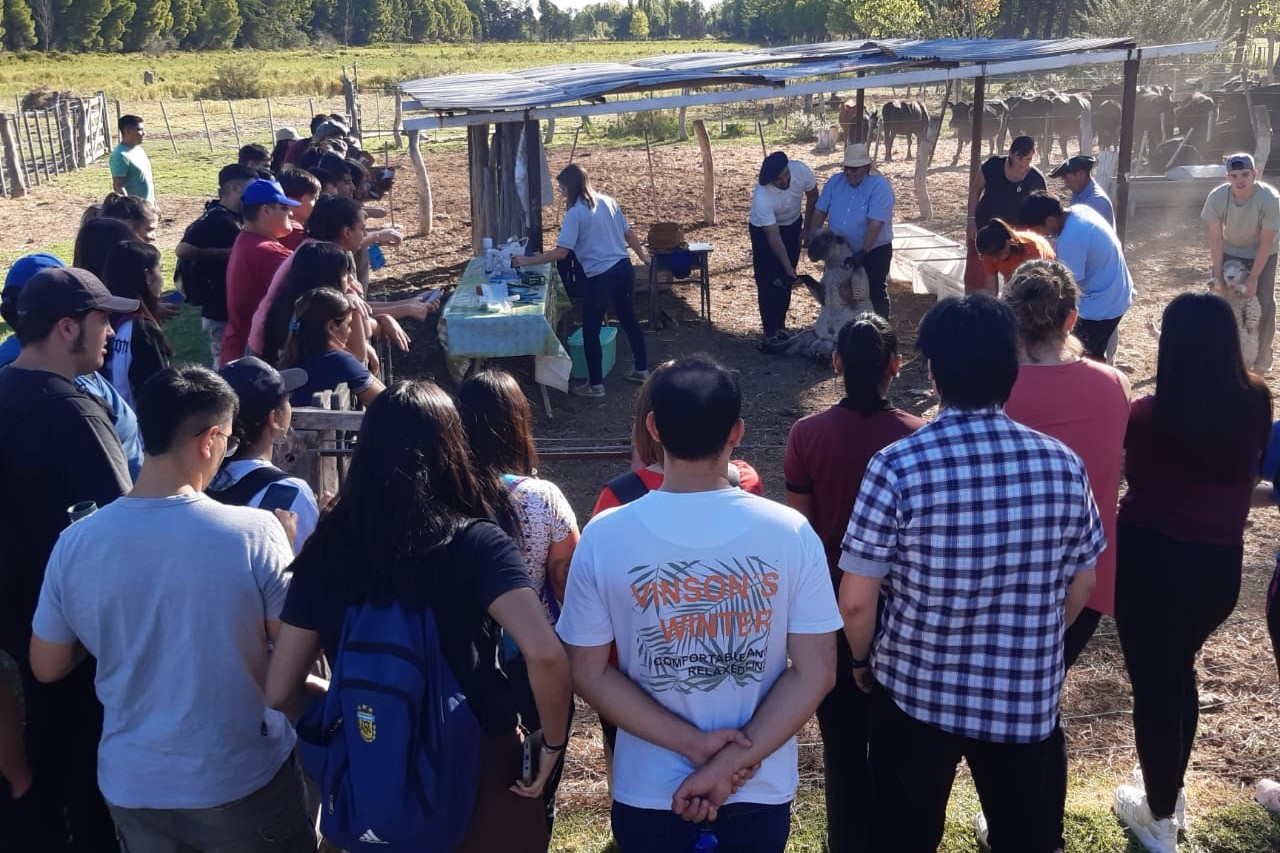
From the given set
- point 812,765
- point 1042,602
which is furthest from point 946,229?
point 1042,602

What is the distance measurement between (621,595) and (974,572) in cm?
86

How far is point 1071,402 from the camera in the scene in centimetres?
321

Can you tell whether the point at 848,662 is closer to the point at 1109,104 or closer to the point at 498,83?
the point at 498,83

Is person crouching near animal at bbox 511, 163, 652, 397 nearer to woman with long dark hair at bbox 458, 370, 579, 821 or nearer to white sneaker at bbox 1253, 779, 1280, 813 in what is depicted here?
white sneaker at bbox 1253, 779, 1280, 813

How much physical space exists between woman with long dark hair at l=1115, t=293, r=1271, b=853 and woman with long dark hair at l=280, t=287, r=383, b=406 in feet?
8.38

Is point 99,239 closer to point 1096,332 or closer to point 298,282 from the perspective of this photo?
point 298,282

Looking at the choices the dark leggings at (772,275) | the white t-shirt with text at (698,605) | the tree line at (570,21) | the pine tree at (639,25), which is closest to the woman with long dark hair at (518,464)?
the white t-shirt with text at (698,605)

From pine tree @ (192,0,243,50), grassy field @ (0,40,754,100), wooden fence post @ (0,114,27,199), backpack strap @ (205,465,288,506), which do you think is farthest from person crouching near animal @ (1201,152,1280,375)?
pine tree @ (192,0,243,50)

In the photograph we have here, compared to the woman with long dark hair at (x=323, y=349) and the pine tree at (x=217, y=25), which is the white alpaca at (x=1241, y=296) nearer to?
the woman with long dark hair at (x=323, y=349)

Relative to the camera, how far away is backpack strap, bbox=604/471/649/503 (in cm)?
284

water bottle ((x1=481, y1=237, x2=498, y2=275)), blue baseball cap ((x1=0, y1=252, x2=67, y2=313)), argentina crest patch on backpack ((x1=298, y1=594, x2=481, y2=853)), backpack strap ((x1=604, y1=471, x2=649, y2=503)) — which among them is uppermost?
blue baseball cap ((x1=0, y1=252, x2=67, y2=313))

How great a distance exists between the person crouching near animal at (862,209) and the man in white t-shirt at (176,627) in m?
7.04

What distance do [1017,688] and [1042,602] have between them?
21cm

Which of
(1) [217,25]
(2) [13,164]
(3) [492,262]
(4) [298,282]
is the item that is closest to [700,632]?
(4) [298,282]
